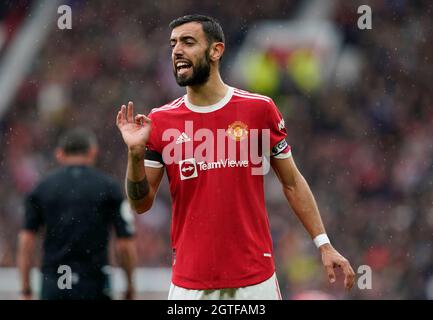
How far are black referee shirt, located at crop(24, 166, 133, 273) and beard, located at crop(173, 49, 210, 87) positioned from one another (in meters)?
2.11

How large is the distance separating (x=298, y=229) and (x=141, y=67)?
485 centimetres

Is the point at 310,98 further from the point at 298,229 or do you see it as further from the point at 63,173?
the point at 63,173

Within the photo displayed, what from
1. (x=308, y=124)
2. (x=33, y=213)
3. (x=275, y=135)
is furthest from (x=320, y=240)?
(x=308, y=124)

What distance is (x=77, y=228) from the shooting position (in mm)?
6859

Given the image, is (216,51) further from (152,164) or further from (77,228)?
(77,228)

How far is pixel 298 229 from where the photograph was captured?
12109mm

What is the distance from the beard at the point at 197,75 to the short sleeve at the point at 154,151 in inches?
9.8

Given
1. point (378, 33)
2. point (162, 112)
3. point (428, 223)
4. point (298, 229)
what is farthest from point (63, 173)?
point (378, 33)

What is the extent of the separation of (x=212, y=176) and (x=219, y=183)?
0.15 feet

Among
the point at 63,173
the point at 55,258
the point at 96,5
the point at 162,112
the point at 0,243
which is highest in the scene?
the point at 96,5

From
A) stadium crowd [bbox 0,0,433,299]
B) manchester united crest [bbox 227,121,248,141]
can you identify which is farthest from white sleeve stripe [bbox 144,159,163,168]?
stadium crowd [bbox 0,0,433,299]

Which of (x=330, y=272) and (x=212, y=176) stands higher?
(x=212, y=176)

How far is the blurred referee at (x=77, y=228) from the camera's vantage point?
22.5 ft

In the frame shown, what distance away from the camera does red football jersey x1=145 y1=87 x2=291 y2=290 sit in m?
4.75
